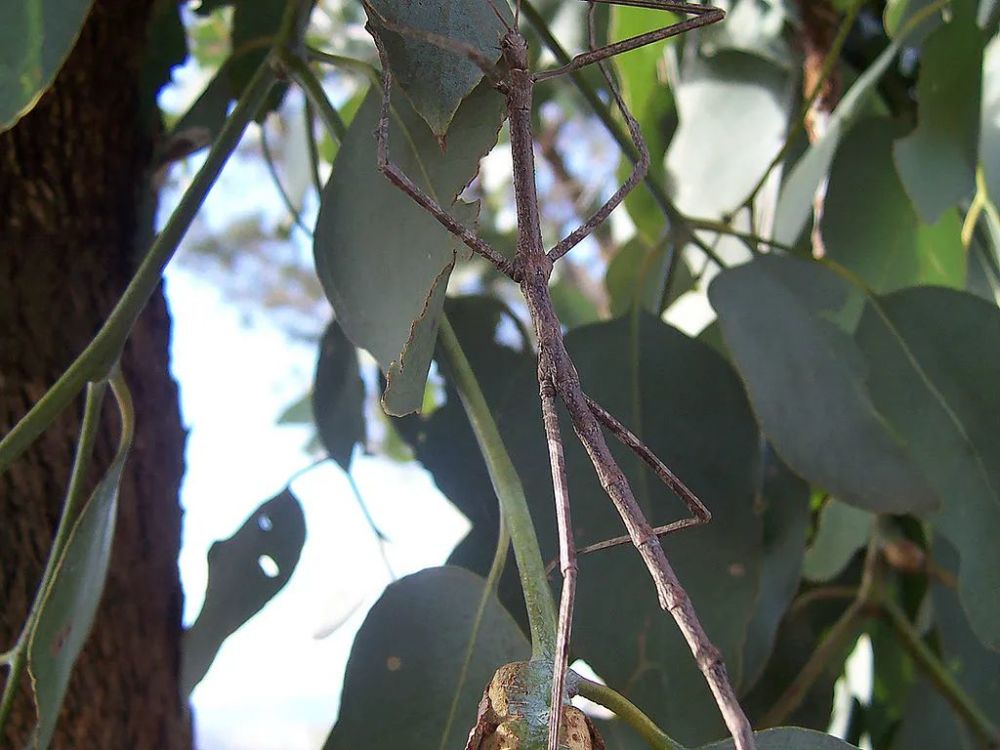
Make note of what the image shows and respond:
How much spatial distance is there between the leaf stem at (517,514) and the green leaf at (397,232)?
0.04 m

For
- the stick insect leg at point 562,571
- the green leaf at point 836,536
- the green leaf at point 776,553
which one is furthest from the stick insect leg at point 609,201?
the green leaf at point 836,536

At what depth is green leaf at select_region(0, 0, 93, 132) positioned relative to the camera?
32cm

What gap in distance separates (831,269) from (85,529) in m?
0.43

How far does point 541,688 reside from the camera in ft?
0.93

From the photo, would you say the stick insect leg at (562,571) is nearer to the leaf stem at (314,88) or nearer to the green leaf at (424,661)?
the green leaf at (424,661)

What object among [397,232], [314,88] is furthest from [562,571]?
[314,88]

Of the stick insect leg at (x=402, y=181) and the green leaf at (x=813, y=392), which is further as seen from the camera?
the green leaf at (x=813, y=392)

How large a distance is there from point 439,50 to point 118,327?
0.17 metres

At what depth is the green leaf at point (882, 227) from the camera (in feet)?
2.30

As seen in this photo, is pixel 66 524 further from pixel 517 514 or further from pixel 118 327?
pixel 517 514

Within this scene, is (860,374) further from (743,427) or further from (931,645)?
(931,645)

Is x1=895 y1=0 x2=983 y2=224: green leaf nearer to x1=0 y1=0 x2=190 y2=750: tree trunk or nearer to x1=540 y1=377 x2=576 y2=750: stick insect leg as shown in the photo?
x1=540 y1=377 x2=576 y2=750: stick insect leg

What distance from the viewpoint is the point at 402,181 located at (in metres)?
0.39

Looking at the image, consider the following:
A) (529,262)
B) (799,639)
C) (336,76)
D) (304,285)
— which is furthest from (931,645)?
(304,285)
